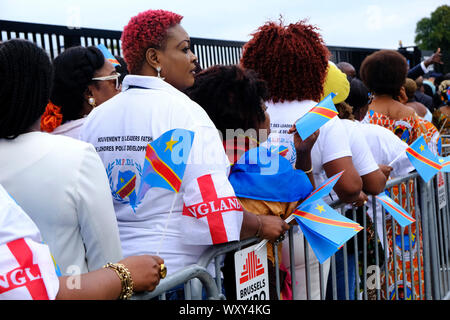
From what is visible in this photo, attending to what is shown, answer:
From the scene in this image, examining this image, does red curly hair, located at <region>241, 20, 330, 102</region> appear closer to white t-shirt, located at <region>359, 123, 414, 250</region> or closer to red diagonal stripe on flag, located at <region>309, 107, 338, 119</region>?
red diagonal stripe on flag, located at <region>309, 107, 338, 119</region>

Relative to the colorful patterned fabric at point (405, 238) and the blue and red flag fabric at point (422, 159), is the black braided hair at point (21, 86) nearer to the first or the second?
the colorful patterned fabric at point (405, 238)

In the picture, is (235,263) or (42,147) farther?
(235,263)

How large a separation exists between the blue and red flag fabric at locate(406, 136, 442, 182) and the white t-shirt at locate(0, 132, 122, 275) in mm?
2488

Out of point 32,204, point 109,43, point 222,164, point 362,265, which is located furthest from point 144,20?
point 109,43

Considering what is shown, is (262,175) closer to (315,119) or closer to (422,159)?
(315,119)

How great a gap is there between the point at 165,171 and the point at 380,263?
204 cm

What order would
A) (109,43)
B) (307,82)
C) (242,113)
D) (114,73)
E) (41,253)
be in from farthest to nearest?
(109,43) → (114,73) → (307,82) → (242,113) → (41,253)

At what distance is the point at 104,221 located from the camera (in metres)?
1.67

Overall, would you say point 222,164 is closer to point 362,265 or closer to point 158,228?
point 158,228

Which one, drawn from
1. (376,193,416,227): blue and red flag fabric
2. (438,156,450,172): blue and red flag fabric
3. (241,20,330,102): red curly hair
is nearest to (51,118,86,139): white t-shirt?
(241,20,330,102): red curly hair

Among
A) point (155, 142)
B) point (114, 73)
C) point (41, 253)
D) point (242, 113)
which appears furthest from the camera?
point (114, 73)

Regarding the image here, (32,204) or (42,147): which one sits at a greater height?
(42,147)

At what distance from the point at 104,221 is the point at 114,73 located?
6.33ft

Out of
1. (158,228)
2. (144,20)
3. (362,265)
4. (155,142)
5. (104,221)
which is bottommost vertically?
(362,265)
